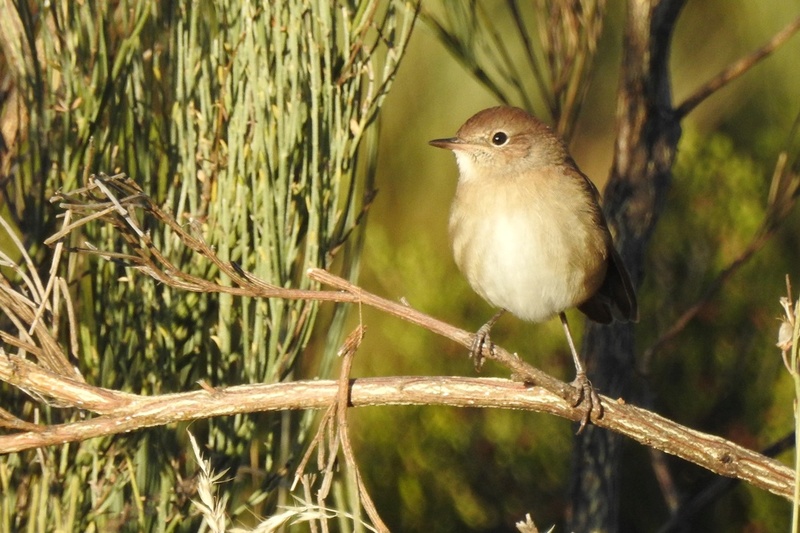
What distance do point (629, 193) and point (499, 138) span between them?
0.42 meters

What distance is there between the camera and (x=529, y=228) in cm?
302

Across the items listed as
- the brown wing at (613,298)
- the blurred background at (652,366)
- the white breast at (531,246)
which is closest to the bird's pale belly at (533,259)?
the white breast at (531,246)

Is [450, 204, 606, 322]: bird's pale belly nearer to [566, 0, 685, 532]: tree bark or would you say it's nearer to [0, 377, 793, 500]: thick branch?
[566, 0, 685, 532]: tree bark

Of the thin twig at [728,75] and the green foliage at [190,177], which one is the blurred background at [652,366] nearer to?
the thin twig at [728,75]

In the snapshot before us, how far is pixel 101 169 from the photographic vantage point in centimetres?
263

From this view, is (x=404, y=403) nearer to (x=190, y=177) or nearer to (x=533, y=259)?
(x=190, y=177)

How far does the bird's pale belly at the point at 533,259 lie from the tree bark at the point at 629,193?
0.76 ft

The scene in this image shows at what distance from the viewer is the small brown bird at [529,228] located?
302 cm

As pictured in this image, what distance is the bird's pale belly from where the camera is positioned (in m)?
3.01

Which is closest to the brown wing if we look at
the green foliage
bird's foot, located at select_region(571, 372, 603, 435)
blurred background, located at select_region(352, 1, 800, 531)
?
bird's foot, located at select_region(571, 372, 603, 435)

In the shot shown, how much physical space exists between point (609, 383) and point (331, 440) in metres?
1.57

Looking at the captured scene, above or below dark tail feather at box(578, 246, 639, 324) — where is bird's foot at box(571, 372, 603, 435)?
below

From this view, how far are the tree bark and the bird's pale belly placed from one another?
0.76ft

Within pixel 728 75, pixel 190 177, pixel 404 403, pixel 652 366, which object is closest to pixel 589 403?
pixel 404 403
